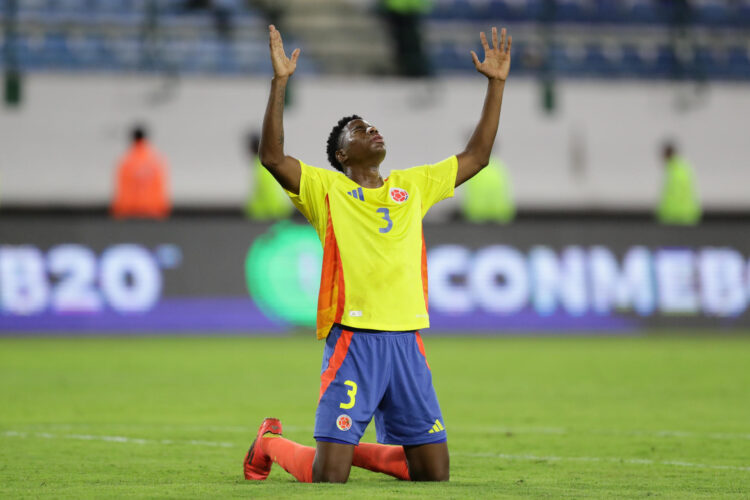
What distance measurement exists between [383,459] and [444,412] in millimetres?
3095

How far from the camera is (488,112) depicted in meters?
5.75

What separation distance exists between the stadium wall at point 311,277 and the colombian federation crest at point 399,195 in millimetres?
9522

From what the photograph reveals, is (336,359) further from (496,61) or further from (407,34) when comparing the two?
(407,34)

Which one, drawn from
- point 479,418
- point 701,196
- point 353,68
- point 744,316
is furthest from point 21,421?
point 701,196

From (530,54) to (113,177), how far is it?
746 centimetres

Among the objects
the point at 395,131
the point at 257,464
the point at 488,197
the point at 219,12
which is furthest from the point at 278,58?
the point at 219,12

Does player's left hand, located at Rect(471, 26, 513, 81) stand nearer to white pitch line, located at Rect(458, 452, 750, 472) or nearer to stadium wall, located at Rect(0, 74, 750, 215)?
white pitch line, located at Rect(458, 452, 750, 472)

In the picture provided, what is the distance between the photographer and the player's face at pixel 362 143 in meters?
5.50

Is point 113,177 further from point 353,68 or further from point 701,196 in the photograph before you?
point 701,196

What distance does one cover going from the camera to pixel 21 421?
797cm

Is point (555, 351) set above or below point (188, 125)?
below

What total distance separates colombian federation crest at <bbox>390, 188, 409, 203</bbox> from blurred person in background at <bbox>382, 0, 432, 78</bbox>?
15461 millimetres

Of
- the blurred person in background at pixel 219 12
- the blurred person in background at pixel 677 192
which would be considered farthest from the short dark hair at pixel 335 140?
the blurred person in background at pixel 219 12

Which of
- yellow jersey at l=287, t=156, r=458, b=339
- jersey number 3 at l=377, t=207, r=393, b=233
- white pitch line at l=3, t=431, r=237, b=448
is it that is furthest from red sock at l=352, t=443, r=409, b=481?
white pitch line at l=3, t=431, r=237, b=448
